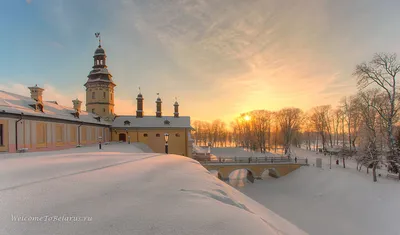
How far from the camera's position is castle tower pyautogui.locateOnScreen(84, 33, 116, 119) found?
32.5 m

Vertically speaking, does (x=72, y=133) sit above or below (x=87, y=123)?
below


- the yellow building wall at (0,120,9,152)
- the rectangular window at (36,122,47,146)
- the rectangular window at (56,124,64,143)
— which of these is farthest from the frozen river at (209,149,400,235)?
the yellow building wall at (0,120,9,152)

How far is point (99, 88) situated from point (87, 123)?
397 inches

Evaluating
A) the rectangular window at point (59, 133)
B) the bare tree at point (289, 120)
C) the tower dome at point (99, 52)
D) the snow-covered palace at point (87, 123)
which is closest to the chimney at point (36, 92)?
the snow-covered palace at point (87, 123)

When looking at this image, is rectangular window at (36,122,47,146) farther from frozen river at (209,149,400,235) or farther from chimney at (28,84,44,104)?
frozen river at (209,149,400,235)

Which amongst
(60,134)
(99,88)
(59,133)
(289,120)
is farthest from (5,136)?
(289,120)

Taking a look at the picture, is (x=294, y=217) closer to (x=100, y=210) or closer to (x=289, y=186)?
(x=289, y=186)

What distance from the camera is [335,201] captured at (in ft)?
61.4

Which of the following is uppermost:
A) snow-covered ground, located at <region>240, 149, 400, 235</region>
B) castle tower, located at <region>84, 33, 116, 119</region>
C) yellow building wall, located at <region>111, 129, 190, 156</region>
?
castle tower, located at <region>84, 33, 116, 119</region>

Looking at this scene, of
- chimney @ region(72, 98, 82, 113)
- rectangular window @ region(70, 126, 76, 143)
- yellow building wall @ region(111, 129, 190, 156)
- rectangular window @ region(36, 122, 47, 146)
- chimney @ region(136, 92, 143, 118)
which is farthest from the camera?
chimney @ region(136, 92, 143, 118)

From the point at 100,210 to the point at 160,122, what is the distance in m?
30.8

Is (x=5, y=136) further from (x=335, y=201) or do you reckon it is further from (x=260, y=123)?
(x=260, y=123)

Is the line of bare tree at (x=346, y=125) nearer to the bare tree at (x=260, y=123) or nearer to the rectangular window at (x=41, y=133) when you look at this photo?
the bare tree at (x=260, y=123)

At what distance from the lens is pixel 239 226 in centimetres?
351
